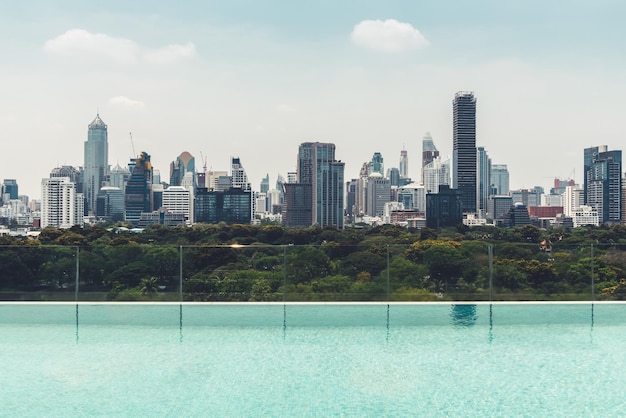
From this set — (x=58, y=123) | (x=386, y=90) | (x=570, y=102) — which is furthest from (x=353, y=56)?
(x=58, y=123)

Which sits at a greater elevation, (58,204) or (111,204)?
(111,204)

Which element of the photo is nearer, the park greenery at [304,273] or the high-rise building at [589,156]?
the park greenery at [304,273]

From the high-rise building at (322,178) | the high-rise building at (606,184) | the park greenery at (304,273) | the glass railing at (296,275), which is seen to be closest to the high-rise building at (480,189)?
the high-rise building at (606,184)

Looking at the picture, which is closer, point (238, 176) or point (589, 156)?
point (238, 176)

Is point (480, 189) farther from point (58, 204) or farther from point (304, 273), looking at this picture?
point (304, 273)

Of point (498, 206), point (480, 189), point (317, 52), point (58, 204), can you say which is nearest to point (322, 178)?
point (480, 189)

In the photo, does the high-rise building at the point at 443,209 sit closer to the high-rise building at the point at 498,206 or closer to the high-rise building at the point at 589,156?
the high-rise building at the point at 498,206

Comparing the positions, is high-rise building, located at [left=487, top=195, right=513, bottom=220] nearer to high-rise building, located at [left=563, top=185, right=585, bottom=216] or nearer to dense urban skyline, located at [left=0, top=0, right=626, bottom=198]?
high-rise building, located at [left=563, top=185, right=585, bottom=216]

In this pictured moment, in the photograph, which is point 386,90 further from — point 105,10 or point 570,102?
point 105,10
